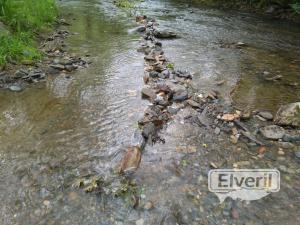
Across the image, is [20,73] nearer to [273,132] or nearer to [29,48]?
[29,48]

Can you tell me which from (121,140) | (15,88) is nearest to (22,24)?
(15,88)

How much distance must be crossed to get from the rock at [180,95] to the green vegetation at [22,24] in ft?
12.9

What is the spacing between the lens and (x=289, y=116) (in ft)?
17.3

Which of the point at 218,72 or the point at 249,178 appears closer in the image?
the point at 249,178

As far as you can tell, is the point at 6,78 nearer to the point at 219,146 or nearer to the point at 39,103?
the point at 39,103

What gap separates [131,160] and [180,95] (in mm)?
2267

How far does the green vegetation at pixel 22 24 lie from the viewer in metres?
7.73

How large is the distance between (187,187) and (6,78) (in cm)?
478

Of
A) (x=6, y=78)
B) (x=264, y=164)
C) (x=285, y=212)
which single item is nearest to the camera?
(x=285, y=212)

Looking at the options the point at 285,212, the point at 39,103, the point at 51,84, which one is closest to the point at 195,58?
the point at 51,84

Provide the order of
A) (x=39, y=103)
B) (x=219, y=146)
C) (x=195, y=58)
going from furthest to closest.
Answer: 1. (x=195, y=58)
2. (x=39, y=103)
3. (x=219, y=146)

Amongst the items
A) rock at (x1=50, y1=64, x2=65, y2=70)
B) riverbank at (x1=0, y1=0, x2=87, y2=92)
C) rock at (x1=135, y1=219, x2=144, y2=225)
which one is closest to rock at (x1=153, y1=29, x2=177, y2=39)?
riverbank at (x1=0, y1=0, x2=87, y2=92)

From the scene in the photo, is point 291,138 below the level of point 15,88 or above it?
above

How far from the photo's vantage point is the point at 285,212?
3559 mm
